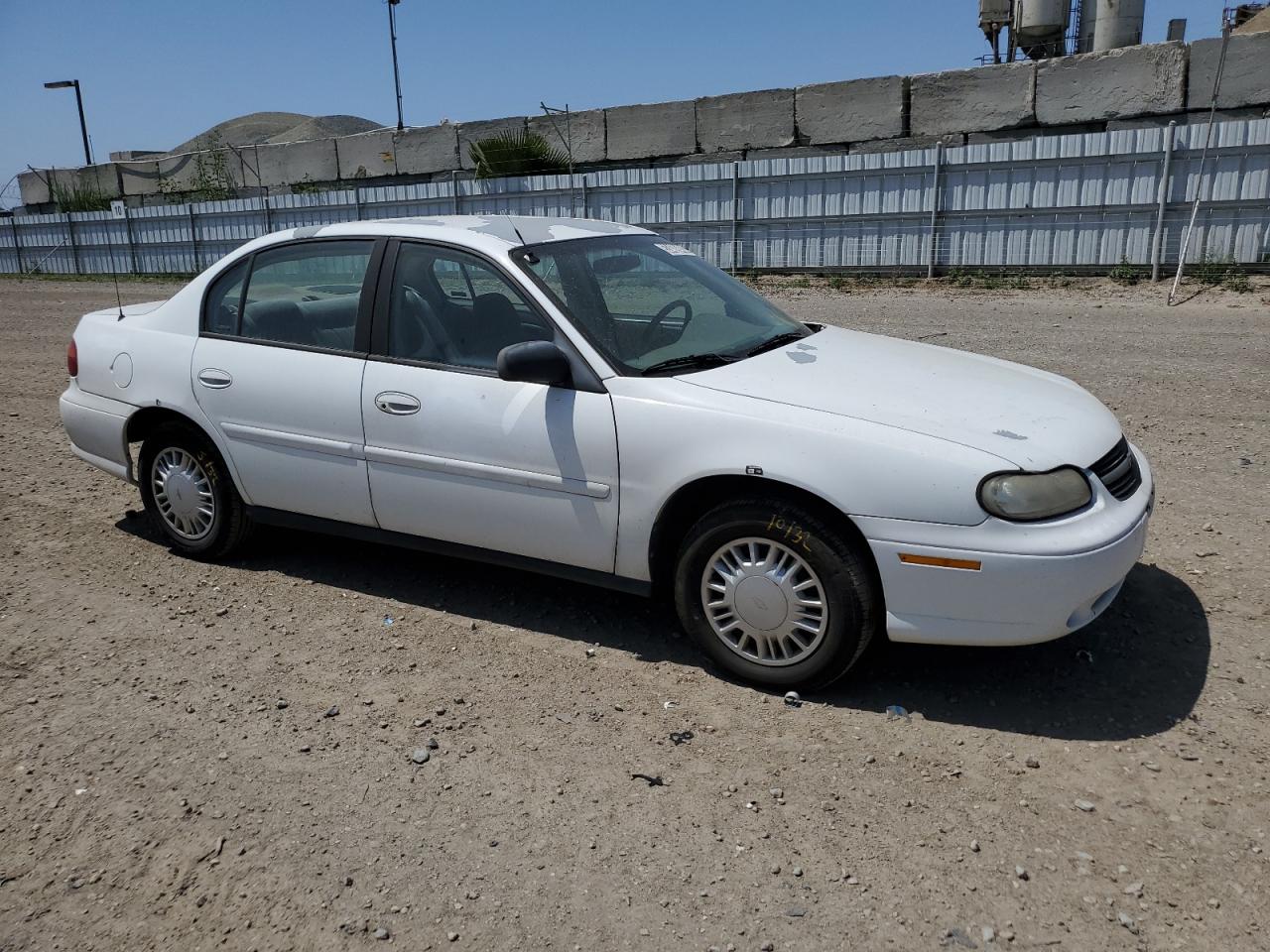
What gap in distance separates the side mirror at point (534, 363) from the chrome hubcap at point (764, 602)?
2.96 ft

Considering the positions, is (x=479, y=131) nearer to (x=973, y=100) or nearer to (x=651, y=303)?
(x=973, y=100)

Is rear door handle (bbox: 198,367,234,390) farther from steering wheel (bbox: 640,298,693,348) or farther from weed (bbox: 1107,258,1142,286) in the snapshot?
weed (bbox: 1107,258,1142,286)

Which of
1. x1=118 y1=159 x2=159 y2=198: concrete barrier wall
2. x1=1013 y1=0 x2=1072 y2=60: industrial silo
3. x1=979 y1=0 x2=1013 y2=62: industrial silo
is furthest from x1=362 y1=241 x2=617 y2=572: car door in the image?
x1=118 y1=159 x2=159 y2=198: concrete barrier wall

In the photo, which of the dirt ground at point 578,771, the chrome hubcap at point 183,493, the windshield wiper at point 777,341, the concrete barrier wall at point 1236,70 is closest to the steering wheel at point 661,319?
the windshield wiper at point 777,341

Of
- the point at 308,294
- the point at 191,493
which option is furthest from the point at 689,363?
the point at 191,493

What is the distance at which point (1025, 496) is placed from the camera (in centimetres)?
334

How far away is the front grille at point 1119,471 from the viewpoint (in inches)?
144

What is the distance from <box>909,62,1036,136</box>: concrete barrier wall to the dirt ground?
15.9 meters

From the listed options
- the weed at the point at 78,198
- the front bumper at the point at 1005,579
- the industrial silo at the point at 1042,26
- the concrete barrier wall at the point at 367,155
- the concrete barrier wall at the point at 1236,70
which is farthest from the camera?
the weed at the point at 78,198

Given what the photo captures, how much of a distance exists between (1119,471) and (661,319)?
6.12ft

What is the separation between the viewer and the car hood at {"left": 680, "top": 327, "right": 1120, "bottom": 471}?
11.6 feet

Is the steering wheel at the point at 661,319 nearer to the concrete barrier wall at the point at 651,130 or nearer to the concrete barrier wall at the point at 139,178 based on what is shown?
the concrete barrier wall at the point at 651,130

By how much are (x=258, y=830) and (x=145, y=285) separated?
2514 cm

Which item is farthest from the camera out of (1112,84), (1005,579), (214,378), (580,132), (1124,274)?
(580,132)
